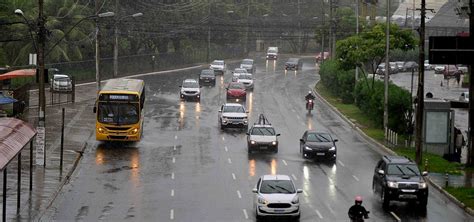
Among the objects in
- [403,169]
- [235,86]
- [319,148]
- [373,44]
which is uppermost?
[373,44]

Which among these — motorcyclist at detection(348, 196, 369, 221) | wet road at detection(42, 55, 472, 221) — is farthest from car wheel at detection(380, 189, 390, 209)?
motorcyclist at detection(348, 196, 369, 221)

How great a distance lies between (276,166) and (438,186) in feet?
30.6

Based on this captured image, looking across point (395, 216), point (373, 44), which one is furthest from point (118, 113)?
point (373, 44)

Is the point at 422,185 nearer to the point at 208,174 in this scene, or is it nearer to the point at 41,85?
the point at 208,174

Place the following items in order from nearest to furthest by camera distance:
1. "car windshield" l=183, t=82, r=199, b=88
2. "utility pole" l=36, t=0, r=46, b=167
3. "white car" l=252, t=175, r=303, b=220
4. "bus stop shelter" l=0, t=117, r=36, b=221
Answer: "bus stop shelter" l=0, t=117, r=36, b=221 → "white car" l=252, t=175, r=303, b=220 → "utility pole" l=36, t=0, r=46, b=167 → "car windshield" l=183, t=82, r=199, b=88

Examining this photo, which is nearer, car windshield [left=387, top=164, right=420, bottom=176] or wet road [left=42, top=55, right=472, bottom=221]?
wet road [left=42, top=55, right=472, bottom=221]

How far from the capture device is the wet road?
36906 millimetres

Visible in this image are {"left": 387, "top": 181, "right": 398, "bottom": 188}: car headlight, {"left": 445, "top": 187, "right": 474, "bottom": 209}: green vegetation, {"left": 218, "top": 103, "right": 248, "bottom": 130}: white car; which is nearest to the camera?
{"left": 387, "top": 181, "right": 398, "bottom": 188}: car headlight

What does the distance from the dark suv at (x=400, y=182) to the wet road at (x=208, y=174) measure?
555mm

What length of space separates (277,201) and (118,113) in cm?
2145

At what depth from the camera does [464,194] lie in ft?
134

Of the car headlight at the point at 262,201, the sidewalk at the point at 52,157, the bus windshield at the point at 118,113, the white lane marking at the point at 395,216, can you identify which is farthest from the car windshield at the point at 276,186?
the bus windshield at the point at 118,113

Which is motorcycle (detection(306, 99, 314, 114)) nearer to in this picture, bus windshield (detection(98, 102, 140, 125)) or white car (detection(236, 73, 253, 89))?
white car (detection(236, 73, 253, 89))

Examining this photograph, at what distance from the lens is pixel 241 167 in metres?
49.1
